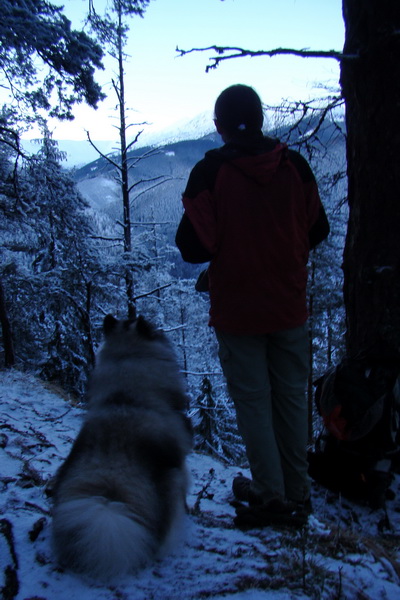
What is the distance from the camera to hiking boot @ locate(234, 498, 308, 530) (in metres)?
2.26

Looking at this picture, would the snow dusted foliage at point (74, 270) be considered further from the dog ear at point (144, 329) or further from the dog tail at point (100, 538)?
the dog tail at point (100, 538)

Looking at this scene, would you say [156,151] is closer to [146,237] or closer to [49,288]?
[146,237]

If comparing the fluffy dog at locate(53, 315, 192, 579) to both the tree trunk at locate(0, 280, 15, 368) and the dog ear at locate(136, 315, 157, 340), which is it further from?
the tree trunk at locate(0, 280, 15, 368)

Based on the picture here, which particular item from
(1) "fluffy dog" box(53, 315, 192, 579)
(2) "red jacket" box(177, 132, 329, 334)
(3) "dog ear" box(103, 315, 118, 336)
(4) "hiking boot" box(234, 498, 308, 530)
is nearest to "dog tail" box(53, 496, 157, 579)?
(1) "fluffy dog" box(53, 315, 192, 579)

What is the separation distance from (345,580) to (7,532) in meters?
1.74

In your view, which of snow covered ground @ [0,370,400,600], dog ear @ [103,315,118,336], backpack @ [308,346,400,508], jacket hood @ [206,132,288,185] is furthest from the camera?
dog ear @ [103,315,118,336]

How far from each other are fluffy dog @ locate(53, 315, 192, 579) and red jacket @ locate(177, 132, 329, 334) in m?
0.78

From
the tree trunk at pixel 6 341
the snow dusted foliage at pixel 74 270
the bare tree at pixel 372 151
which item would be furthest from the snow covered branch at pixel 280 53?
the tree trunk at pixel 6 341

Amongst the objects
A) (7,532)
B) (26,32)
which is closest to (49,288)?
(26,32)

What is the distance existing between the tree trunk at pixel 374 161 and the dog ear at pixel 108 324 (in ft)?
7.26

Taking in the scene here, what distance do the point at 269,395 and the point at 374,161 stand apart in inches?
85.3

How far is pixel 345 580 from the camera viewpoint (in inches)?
64.9

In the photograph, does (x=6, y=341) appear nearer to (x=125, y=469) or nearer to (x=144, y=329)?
(x=144, y=329)

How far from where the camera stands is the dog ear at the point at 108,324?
10.6ft
